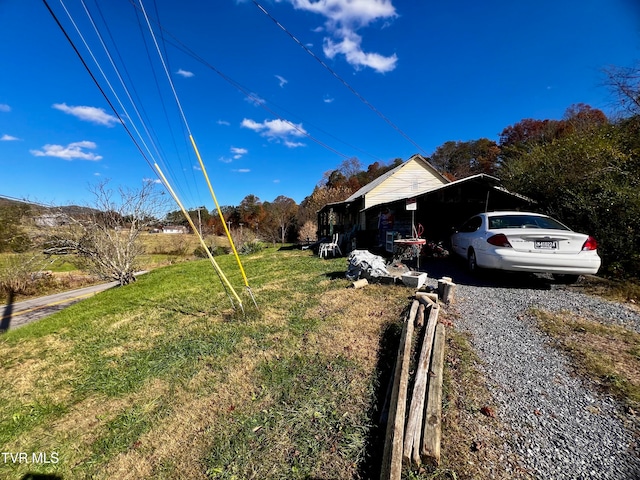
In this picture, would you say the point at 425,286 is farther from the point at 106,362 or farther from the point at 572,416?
the point at 106,362

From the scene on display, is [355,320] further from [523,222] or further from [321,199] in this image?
[321,199]

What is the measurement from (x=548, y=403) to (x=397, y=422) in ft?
4.48

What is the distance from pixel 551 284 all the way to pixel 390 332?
4.22 m

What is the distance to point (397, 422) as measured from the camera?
189 centimetres

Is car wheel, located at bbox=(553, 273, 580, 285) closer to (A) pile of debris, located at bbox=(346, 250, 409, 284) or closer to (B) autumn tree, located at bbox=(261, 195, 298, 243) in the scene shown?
(A) pile of debris, located at bbox=(346, 250, 409, 284)

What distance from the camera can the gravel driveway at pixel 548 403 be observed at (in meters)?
1.68

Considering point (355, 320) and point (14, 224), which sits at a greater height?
point (14, 224)

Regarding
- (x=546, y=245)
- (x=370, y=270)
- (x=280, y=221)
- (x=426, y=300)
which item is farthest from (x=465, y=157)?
(x=426, y=300)

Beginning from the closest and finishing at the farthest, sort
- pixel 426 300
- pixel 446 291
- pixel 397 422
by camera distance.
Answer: pixel 397 422
pixel 426 300
pixel 446 291

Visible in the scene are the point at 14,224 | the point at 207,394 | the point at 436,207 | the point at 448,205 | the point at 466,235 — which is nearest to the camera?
the point at 207,394

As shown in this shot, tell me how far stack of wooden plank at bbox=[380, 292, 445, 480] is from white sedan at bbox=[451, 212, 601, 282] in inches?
118

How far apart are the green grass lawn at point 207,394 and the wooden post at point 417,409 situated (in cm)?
28

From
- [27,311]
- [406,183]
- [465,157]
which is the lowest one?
[27,311]

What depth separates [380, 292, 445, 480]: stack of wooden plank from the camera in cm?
172
